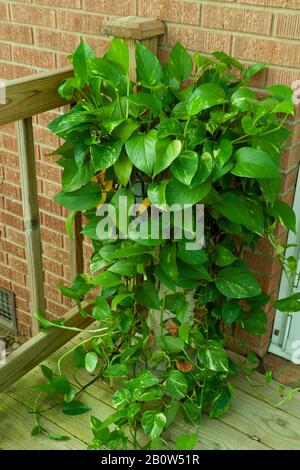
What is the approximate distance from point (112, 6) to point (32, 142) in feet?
2.06

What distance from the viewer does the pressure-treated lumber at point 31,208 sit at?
1649mm

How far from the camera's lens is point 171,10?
5.76 ft

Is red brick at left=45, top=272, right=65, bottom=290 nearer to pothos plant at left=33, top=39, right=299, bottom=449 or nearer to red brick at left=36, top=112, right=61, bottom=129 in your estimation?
red brick at left=36, top=112, right=61, bottom=129

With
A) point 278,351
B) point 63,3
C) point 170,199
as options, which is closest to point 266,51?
point 170,199

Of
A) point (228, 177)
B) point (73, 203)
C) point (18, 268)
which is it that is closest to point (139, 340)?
point (73, 203)

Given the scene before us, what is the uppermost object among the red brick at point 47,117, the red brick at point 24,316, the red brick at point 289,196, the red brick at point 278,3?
the red brick at point 278,3

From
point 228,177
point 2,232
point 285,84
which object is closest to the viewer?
point 228,177

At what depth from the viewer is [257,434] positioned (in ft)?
5.54

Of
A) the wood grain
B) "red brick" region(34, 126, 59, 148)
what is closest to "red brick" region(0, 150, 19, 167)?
"red brick" region(34, 126, 59, 148)

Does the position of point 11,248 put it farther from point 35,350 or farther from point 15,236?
point 35,350

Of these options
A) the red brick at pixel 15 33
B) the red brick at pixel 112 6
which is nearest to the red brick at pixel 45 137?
the red brick at pixel 15 33

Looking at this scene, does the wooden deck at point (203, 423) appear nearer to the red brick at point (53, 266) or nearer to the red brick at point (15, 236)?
the red brick at point (53, 266)

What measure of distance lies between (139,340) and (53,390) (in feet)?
1.10
